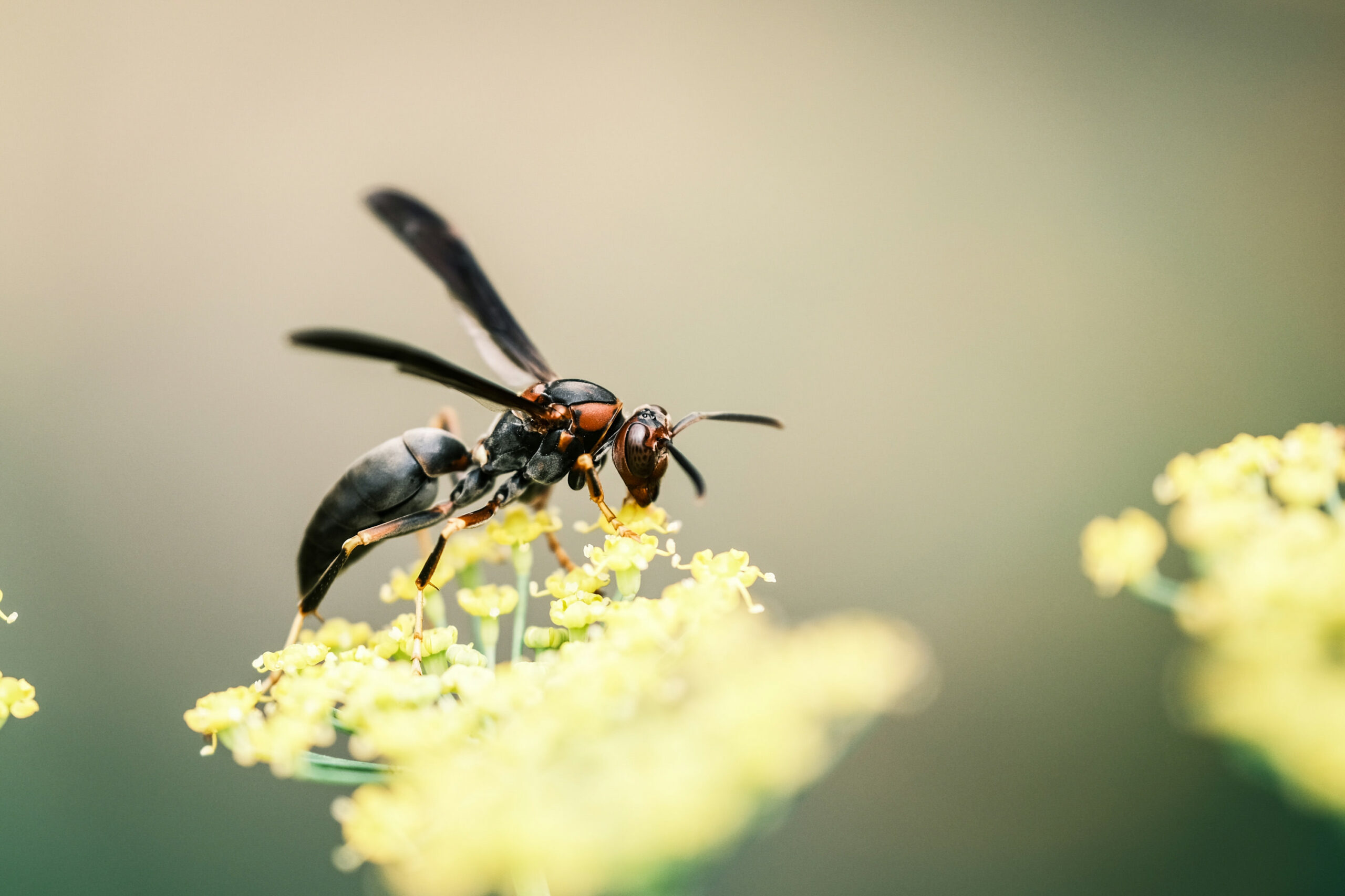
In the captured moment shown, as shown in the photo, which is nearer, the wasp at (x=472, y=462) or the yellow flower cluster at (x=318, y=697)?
the yellow flower cluster at (x=318, y=697)

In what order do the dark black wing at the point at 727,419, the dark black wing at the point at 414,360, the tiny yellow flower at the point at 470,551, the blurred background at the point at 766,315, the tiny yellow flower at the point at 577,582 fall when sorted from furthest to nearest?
the blurred background at the point at 766,315 < the dark black wing at the point at 727,419 < the tiny yellow flower at the point at 470,551 < the tiny yellow flower at the point at 577,582 < the dark black wing at the point at 414,360

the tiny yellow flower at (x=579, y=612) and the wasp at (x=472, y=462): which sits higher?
the wasp at (x=472, y=462)

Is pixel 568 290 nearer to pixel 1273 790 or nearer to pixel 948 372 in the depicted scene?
pixel 948 372

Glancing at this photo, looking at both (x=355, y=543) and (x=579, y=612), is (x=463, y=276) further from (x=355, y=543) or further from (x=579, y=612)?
(x=579, y=612)

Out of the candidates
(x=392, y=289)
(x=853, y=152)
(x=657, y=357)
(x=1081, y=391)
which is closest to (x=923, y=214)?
(x=853, y=152)

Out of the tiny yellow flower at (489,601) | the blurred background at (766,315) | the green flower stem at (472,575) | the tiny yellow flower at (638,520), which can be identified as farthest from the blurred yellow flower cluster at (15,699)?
the blurred background at (766,315)

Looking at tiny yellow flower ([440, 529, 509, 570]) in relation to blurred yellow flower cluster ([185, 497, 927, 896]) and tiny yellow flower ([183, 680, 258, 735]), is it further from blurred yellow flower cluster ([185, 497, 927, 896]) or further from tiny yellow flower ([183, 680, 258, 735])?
tiny yellow flower ([183, 680, 258, 735])

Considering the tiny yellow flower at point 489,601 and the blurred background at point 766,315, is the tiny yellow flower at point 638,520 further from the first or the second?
the blurred background at point 766,315
